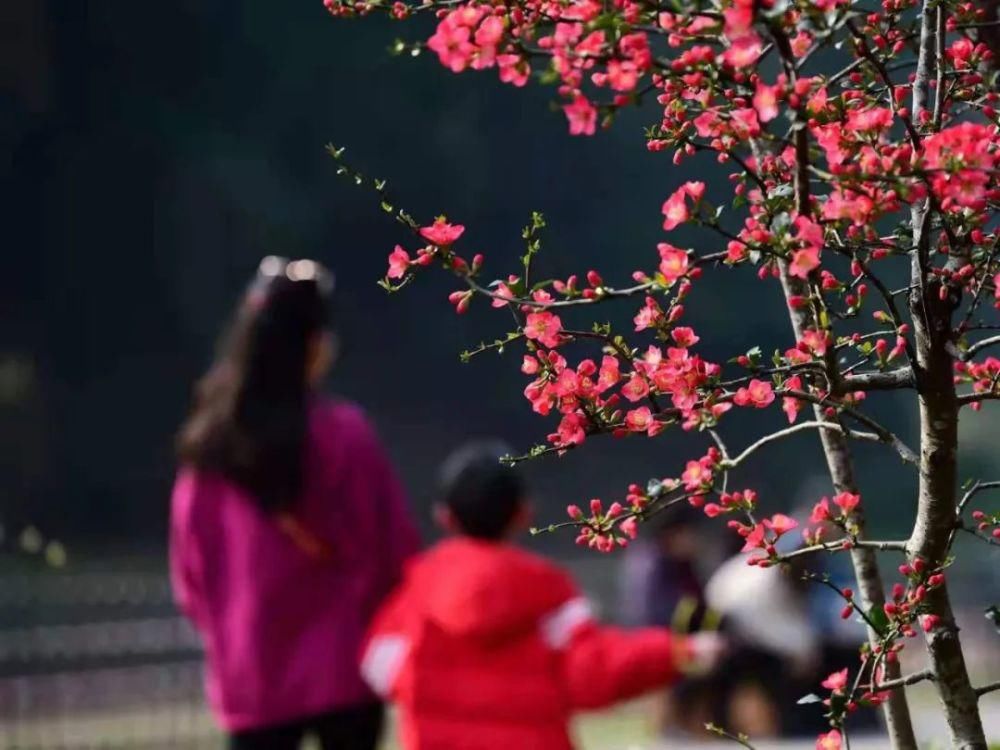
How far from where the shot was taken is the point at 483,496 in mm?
3441

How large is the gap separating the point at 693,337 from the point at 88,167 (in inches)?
749

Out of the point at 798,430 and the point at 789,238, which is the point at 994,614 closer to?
the point at 798,430

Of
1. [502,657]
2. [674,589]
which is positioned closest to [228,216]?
[674,589]

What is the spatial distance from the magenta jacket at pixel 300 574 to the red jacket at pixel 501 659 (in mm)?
127

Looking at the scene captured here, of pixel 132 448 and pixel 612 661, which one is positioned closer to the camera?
pixel 612 661

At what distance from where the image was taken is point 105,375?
20594 millimetres

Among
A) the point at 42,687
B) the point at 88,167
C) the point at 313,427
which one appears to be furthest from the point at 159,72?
the point at 313,427

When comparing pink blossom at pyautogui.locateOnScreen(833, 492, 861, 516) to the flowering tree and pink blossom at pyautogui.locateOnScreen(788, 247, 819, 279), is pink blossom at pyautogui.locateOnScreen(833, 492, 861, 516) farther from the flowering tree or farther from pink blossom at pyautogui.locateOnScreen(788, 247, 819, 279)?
pink blossom at pyautogui.locateOnScreen(788, 247, 819, 279)

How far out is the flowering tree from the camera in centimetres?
181

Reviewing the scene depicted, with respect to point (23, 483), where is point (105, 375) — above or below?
above

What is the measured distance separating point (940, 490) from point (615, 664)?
122 centimetres

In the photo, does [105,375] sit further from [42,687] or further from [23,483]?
[42,687]

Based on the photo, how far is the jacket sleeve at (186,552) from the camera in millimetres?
3520

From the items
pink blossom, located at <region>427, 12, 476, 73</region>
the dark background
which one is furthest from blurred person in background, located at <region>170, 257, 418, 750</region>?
the dark background
